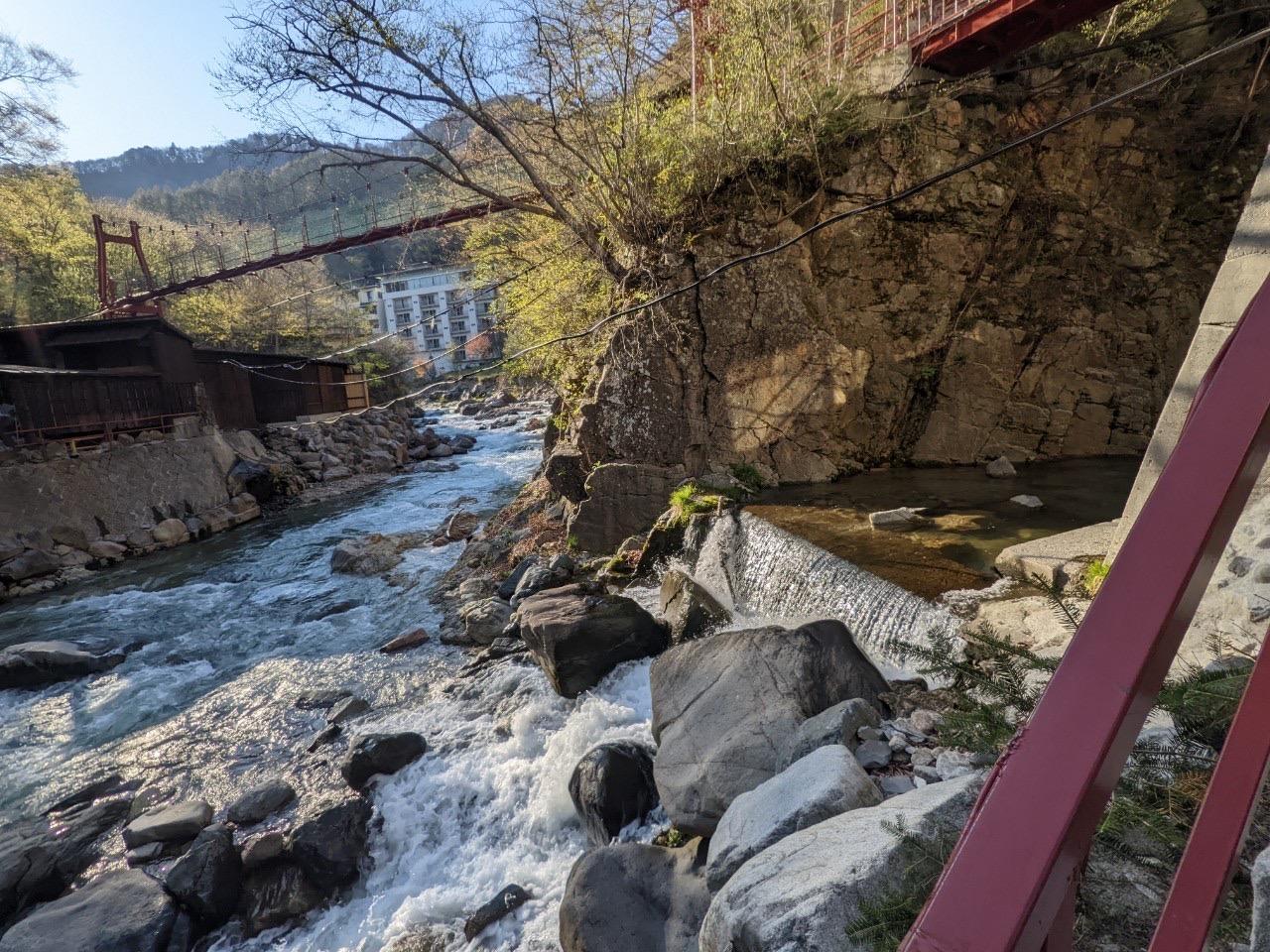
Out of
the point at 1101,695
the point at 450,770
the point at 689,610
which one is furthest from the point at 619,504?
the point at 1101,695

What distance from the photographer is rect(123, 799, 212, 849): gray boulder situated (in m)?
5.36

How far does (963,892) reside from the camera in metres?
0.59

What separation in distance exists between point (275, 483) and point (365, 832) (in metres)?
15.4

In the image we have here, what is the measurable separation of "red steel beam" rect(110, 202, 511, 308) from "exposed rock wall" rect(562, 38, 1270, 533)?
13.7ft

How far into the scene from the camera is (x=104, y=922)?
14.9 ft

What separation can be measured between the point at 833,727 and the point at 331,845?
4.08 m

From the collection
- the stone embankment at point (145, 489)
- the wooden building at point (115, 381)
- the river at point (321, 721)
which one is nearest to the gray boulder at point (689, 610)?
the river at point (321, 721)

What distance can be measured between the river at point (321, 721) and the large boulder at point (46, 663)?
0.72 feet

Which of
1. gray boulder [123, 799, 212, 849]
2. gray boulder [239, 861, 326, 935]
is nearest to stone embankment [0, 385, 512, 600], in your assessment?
gray boulder [123, 799, 212, 849]

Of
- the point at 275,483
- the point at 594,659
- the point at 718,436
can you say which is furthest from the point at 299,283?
the point at 594,659

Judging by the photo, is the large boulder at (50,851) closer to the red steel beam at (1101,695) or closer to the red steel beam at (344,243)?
the red steel beam at (1101,695)

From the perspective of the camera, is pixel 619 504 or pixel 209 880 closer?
pixel 209 880

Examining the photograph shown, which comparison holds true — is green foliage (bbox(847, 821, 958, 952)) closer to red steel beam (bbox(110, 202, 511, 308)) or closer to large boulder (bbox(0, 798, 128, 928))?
large boulder (bbox(0, 798, 128, 928))

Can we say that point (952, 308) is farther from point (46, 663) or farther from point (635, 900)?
point (46, 663)
